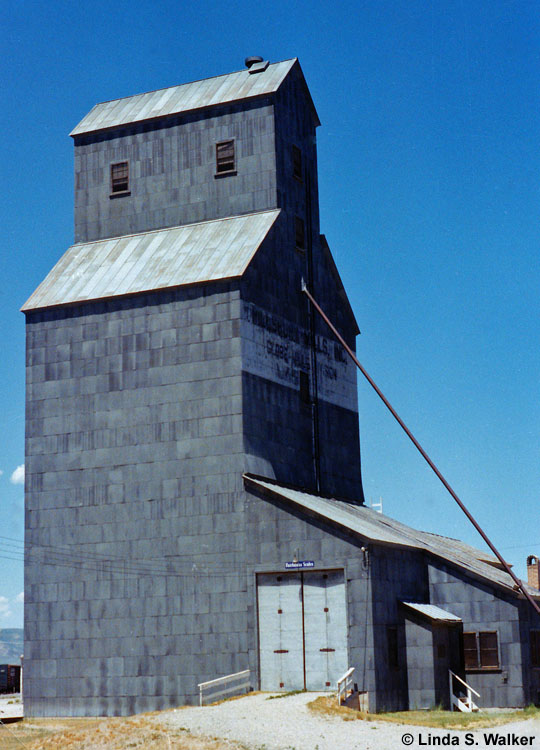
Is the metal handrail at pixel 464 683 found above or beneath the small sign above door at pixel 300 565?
beneath

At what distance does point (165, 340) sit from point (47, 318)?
6.65 metres

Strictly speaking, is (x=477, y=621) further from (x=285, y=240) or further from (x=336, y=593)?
(x=285, y=240)

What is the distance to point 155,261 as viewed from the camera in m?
58.3

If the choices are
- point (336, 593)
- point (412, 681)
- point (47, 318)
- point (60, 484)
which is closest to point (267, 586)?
point (336, 593)

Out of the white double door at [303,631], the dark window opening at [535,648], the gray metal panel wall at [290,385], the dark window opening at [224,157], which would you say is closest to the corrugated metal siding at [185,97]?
the dark window opening at [224,157]

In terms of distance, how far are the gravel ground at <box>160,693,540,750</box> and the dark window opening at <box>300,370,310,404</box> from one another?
17651 mm

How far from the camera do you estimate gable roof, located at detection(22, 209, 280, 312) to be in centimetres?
5609

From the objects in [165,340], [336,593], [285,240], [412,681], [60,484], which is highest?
[285,240]

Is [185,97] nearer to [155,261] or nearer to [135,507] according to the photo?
[155,261]

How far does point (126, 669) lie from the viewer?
5284 centimetres

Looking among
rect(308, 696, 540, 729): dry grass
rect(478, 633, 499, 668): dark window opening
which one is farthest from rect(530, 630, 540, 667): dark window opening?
rect(308, 696, 540, 729): dry grass

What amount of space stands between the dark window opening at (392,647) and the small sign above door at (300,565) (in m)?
4.07

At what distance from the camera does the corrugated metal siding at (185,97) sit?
61.2 m

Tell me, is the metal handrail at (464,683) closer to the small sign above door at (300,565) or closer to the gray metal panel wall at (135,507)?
the small sign above door at (300,565)
